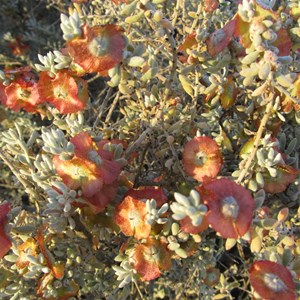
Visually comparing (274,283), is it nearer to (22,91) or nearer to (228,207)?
(228,207)

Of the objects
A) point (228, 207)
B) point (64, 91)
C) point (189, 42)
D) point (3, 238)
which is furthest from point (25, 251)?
point (189, 42)

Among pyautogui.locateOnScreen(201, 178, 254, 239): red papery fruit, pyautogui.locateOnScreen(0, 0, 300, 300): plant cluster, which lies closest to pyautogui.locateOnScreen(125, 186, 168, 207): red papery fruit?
pyautogui.locateOnScreen(0, 0, 300, 300): plant cluster

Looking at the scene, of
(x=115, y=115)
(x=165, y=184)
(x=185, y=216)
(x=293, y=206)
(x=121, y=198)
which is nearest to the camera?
(x=185, y=216)

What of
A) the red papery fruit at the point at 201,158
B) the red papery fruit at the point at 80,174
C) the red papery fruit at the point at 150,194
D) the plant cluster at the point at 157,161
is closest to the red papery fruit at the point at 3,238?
the plant cluster at the point at 157,161

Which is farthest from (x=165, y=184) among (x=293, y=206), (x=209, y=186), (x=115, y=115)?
(x=115, y=115)

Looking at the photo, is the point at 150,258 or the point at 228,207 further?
the point at 150,258

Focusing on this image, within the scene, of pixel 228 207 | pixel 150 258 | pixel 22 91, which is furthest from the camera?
pixel 22 91

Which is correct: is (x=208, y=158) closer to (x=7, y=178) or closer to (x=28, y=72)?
(x=28, y=72)

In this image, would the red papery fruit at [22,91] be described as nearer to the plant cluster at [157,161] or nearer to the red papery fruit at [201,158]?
the plant cluster at [157,161]
